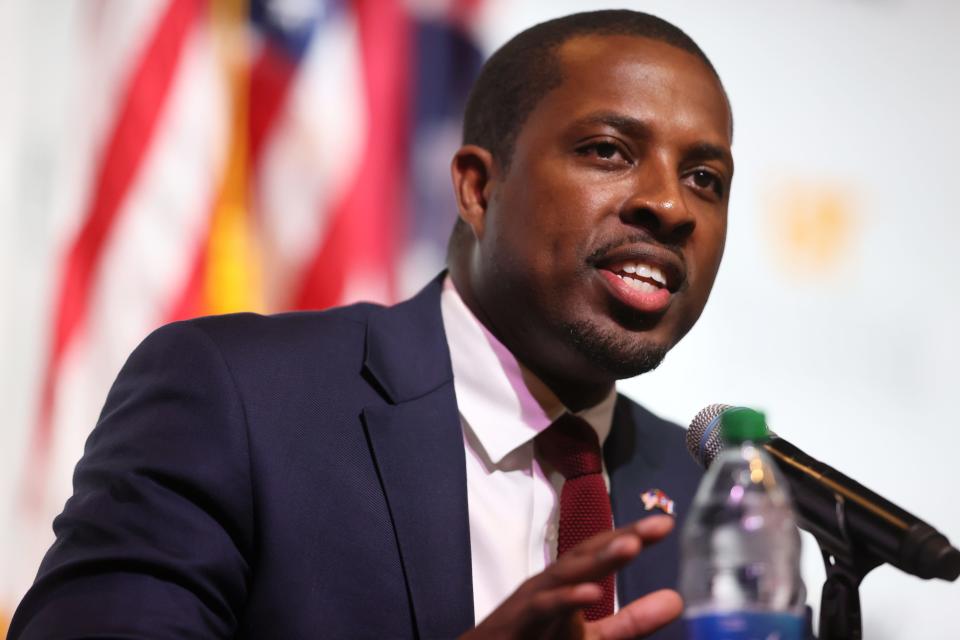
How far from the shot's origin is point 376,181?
3135mm

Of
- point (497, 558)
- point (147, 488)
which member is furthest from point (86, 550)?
point (497, 558)

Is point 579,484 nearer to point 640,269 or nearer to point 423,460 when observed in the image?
point 423,460

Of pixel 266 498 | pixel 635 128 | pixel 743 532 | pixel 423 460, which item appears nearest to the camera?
pixel 743 532

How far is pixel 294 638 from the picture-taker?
165 centimetres

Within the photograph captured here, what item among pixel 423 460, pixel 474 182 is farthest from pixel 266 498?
pixel 474 182

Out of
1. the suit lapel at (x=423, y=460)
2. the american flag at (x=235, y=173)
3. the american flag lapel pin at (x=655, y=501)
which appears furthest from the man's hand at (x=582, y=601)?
the american flag at (x=235, y=173)

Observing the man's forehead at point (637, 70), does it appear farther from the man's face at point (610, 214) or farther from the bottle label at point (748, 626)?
the bottle label at point (748, 626)

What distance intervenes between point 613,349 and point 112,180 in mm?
1631

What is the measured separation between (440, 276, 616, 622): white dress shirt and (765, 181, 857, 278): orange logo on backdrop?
64.8 inches

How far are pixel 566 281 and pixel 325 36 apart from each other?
5.19 ft

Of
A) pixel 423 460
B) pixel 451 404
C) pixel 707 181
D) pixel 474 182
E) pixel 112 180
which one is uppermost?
pixel 112 180

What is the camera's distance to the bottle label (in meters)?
1.02

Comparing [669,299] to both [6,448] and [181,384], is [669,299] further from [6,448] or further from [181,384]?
[6,448]

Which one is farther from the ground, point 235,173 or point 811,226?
point 811,226
